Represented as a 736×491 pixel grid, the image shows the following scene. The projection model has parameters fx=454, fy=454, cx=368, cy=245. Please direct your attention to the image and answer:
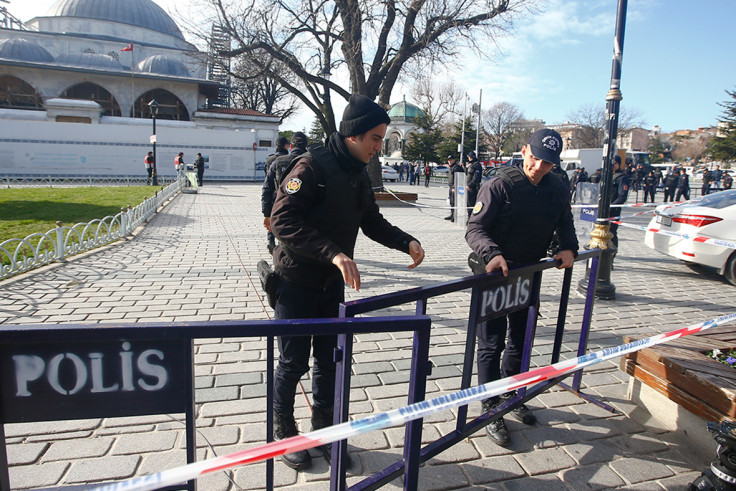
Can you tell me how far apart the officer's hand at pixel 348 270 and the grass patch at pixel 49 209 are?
8991mm

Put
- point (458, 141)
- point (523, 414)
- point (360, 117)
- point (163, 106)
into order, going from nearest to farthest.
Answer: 1. point (360, 117)
2. point (523, 414)
3. point (163, 106)
4. point (458, 141)

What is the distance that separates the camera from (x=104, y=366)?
1547 millimetres

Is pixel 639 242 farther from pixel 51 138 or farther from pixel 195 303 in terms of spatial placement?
pixel 51 138

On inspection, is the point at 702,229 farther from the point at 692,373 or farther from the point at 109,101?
the point at 109,101

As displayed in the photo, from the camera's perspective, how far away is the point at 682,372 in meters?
2.90

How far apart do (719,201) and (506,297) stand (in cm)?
679

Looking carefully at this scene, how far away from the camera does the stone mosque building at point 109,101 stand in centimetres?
2780

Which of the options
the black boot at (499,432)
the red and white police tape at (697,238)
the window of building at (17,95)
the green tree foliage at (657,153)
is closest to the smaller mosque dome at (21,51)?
the window of building at (17,95)

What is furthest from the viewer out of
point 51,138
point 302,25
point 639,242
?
point 51,138

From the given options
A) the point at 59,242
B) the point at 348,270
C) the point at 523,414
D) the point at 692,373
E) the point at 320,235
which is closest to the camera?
the point at 348,270

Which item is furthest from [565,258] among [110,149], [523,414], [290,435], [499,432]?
[110,149]

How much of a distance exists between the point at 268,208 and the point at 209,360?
202 cm

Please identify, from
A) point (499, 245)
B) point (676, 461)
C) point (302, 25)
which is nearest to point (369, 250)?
point (499, 245)

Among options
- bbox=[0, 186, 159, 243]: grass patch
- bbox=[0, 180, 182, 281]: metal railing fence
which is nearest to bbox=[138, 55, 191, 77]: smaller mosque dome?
bbox=[0, 186, 159, 243]: grass patch
